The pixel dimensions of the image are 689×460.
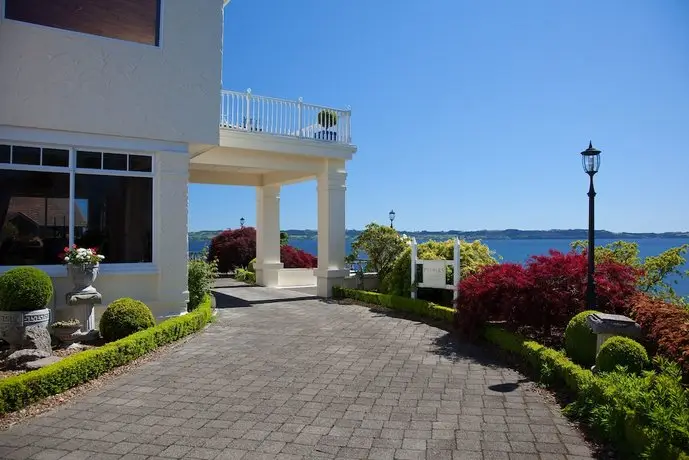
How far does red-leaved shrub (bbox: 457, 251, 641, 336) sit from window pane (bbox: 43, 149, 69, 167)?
7.16 m

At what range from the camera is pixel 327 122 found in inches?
547

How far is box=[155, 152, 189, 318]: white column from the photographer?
948 cm

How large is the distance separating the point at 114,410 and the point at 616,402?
4.71 metres

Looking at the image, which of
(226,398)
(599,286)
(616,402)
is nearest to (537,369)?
(599,286)

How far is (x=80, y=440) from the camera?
446 centimetres

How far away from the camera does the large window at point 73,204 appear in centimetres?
827

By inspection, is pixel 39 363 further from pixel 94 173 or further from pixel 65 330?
pixel 94 173

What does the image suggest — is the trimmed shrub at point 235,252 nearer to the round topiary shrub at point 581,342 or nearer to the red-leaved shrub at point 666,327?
the round topiary shrub at point 581,342

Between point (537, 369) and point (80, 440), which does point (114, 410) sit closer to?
point (80, 440)

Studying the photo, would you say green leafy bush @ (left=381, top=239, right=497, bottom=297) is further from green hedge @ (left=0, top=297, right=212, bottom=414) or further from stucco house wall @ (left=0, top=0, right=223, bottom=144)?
green hedge @ (left=0, top=297, right=212, bottom=414)

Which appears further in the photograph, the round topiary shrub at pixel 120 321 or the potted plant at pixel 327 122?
the potted plant at pixel 327 122

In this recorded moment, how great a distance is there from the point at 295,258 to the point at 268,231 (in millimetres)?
2994

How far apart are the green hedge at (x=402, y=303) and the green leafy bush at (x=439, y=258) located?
34 cm

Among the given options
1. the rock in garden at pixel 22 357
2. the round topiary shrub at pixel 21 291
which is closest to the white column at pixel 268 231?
the round topiary shrub at pixel 21 291
